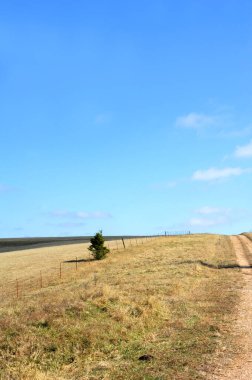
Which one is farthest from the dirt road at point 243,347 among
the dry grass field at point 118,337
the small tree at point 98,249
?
the small tree at point 98,249

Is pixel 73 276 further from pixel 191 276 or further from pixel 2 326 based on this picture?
pixel 2 326

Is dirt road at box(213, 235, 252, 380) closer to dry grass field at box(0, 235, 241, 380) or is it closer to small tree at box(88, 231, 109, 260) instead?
dry grass field at box(0, 235, 241, 380)

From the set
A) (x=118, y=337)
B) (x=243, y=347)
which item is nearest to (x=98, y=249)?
(x=118, y=337)

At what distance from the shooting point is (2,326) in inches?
586

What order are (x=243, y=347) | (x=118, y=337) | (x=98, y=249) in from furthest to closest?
(x=98, y=249), (x=118, y=337), (x=243, y=347)

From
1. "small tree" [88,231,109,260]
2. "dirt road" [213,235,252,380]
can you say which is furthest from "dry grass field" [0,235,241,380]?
"small tree" [88,231,109,260]

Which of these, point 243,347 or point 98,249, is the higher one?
point 98,249

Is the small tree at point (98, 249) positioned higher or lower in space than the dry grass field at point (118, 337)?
higher

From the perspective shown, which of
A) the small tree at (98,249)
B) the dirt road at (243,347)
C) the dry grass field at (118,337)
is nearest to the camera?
the dirt road at (243,347)

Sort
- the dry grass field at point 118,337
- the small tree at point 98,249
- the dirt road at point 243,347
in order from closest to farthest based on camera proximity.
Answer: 1. the dirt road at point 243,347
2. the dry grass field at point 118,337
3. the small tree at point 98,249

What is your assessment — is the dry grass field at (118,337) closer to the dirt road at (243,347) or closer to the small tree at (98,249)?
the dirt road at (243,347)

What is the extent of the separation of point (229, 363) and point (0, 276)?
3874cm

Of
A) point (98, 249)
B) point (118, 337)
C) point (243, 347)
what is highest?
point (98, 249)

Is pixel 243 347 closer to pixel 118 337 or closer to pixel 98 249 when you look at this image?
pixel 118 337
